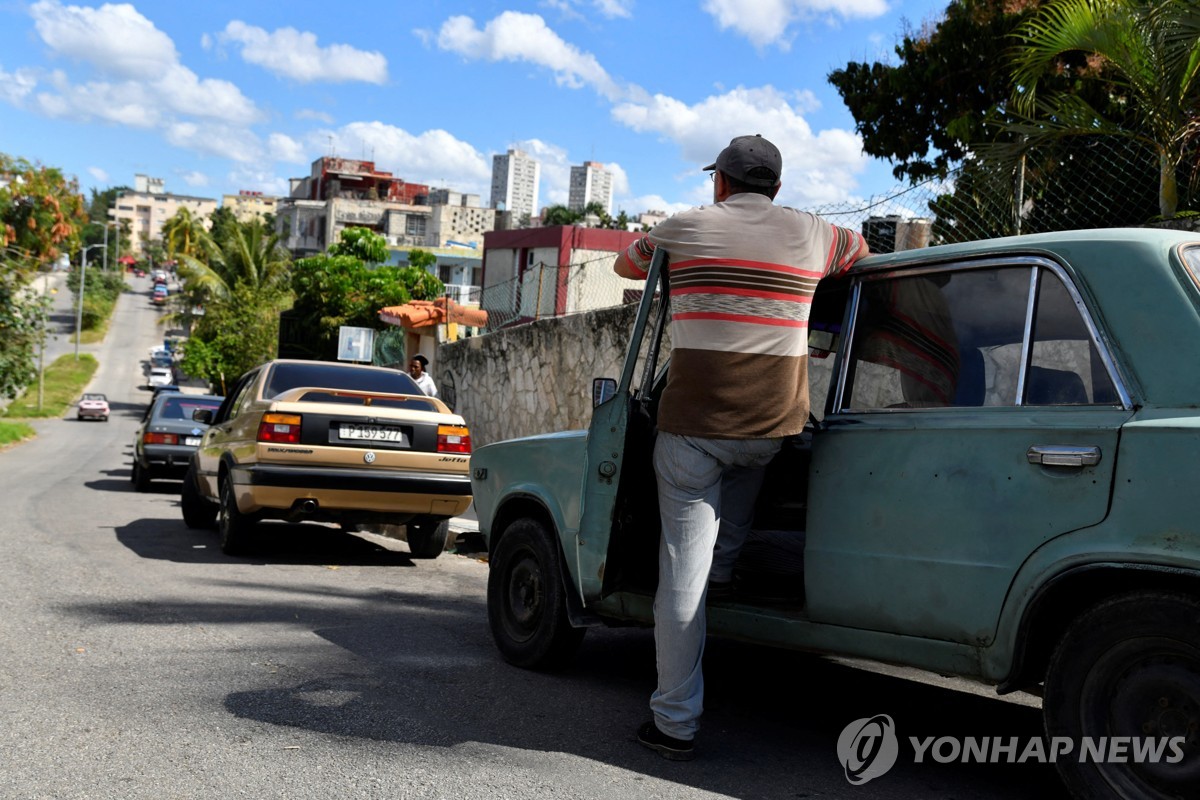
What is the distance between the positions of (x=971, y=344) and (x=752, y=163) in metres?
1.05

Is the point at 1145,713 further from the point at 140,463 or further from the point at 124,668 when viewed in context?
the point at 140,463

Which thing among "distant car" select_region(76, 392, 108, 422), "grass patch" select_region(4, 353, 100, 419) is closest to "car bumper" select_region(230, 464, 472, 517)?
"grass patch" select_region(4, 353, 100, 419)

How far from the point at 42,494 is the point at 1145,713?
52.8 ft

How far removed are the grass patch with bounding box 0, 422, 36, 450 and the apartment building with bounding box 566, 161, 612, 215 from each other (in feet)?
484

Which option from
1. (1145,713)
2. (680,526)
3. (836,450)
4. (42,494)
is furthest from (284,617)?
(42,494)

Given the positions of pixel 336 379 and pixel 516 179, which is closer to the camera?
pixel 336 379

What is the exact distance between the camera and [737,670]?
5.85 m

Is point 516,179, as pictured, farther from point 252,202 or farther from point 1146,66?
point 1146,66

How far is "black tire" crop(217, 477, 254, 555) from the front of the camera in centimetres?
945

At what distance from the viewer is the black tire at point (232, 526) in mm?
9445

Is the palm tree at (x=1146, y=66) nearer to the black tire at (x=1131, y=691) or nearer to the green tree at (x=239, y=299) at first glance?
the black tire at (x=1131, y=691)

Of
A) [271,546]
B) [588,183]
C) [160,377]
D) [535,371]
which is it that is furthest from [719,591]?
[588,183]

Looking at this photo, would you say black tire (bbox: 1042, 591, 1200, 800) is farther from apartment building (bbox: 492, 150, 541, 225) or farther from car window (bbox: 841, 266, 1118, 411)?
apartment building (bbox: 492, 150, 541, 225)

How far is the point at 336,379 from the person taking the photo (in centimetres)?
1015
